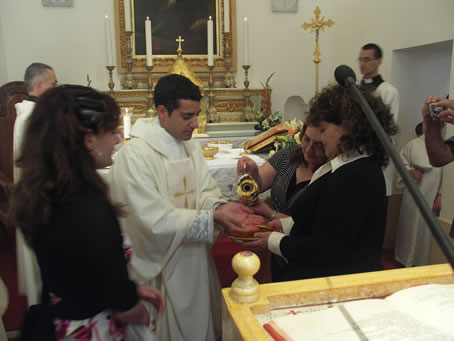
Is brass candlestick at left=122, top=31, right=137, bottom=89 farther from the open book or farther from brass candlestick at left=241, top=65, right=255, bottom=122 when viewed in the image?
the open book

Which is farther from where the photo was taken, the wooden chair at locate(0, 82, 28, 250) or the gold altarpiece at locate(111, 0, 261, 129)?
the gold altarpiece at locate(111, 0, 261, 129)

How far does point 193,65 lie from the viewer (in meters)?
6.45

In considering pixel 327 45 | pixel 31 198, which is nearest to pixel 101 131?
pixel 31 198

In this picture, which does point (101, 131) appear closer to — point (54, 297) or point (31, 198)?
point (31, 198)

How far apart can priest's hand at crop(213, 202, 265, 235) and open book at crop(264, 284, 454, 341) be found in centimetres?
88

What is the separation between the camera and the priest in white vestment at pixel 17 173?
2.90m

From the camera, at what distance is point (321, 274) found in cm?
167

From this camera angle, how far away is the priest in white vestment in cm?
290

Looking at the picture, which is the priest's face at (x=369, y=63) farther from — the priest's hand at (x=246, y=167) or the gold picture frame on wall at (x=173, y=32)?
the gold picture frame on wall at (x=173, y=32)

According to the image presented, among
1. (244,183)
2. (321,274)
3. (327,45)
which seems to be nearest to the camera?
(321,274)

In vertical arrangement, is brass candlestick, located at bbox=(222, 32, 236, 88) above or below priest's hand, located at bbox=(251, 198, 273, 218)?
above

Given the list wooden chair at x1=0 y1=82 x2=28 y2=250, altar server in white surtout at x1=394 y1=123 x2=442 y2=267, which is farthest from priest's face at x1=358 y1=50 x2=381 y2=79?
wooden chair at x1=0 y1=82 x2=28 y2=250

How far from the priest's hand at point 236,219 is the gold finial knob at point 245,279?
844mm

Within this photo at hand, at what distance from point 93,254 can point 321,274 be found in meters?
0.98
